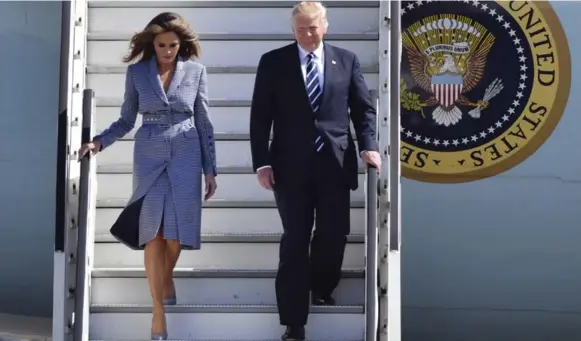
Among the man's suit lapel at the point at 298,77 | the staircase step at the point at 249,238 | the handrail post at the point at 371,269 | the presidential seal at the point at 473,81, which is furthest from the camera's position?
the presidential seal at the point at 473,81

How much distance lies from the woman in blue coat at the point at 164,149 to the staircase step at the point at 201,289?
0.29 metres

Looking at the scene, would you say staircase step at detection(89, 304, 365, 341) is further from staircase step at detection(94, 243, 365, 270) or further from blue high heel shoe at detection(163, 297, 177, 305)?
→ staircase step at detection(94, 243, 365, 270)

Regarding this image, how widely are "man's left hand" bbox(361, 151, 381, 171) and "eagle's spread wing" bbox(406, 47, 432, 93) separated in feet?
5.40

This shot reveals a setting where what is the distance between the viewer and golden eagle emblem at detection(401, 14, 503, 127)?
662 centimetres

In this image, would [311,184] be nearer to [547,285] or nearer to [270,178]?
[270,178]

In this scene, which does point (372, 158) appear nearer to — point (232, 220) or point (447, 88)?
point (232, 220)

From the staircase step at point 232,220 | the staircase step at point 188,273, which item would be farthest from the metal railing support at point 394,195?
the staircase step at point 232,220

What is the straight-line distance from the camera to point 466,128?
261 inches

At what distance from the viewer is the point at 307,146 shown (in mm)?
5105

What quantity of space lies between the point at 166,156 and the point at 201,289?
2.65 ft

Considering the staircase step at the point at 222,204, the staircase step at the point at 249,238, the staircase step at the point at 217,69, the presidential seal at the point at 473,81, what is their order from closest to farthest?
the staircase step at the point at 249,238, the staircase step at the point at 222,204, the staircase step at the point at 217,69, the presidential seal at the point at 473,81

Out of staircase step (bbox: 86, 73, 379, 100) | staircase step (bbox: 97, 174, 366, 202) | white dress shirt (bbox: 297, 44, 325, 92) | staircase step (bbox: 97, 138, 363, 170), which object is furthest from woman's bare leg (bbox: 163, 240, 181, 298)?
staircase step (bbox: 86, 73, 379, 100)

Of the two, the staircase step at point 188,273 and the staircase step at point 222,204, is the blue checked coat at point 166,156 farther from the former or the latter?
the staircase step at point 222,204

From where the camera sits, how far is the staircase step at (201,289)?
560 cm
